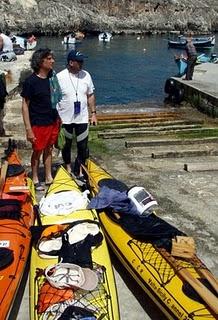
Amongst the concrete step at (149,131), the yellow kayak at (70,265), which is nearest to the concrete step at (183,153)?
the concrete step at (149,131)

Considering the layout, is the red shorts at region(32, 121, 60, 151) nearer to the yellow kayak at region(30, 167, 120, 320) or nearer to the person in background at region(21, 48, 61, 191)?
the person in background at region(21, 48, 61, 191)

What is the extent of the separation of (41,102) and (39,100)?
39 millimetres

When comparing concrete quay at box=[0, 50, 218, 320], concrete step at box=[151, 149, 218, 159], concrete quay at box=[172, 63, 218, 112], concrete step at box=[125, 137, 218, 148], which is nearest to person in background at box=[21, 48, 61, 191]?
concrete quay at box=[0, 50, 218, 320]

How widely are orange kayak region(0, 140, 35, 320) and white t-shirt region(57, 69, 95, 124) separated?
1033 mm

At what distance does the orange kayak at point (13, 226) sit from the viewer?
4594 millimetres

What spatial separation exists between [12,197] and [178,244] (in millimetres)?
2376

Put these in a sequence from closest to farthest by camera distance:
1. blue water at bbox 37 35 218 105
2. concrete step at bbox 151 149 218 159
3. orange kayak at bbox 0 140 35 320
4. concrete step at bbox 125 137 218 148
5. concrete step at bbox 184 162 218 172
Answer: orange kayak at bbox 0 140 35 320, concrete step at bbox 184 162 218 172, concrete step at bbox 151 149 218 159, concrete step at bbox 125 137 218 148, blue water at bbox 37 35 218 105

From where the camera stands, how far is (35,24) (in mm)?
66250

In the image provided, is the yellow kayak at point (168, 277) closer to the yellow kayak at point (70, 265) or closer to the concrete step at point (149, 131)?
the yellow kayak at point (70, 265)

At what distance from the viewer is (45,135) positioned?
717 cm

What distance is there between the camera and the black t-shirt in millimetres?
6809

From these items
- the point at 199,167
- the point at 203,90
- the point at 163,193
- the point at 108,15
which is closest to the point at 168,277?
the point at 163,193

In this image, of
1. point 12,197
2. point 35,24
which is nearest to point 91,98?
point 12,197

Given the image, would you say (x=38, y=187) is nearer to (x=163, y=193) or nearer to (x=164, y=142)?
(x=163, y=193)
